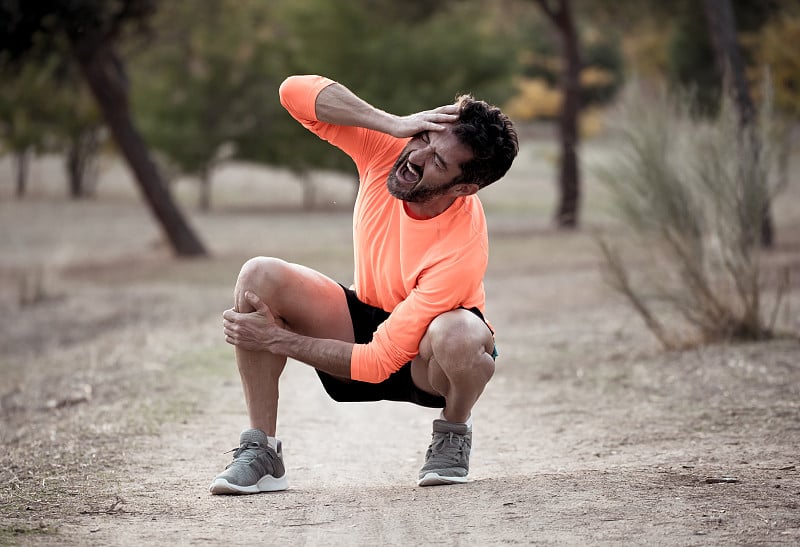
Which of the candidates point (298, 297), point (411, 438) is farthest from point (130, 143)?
point (298, 297)

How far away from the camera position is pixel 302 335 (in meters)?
4.52

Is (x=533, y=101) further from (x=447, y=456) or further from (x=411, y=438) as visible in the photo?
(x=447, y=456)

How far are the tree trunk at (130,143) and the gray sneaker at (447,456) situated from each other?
14247 mm

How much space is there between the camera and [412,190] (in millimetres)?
4305

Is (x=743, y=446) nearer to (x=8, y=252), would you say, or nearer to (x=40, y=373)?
(x=40, y=373)

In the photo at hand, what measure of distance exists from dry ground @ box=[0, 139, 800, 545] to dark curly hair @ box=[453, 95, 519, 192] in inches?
49.8

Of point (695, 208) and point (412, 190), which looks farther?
point (695, 208)

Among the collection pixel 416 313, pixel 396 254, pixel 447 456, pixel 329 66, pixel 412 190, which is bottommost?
pixel 447 456

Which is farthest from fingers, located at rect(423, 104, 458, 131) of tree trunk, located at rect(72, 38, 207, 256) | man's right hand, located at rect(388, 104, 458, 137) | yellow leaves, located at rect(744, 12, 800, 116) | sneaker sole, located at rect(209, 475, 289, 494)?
yellow leaves, located at rect(744, 12, 800, 116)

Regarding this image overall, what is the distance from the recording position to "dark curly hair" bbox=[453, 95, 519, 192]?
4.25 m

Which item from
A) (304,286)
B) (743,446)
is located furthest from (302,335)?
(743,446)

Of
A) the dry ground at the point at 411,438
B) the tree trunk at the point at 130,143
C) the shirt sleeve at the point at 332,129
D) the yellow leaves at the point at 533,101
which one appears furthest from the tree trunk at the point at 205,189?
the shirt sleeve at the point at 332,129

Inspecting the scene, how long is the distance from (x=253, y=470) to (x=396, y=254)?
106cm

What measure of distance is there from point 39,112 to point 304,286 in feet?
97.0
